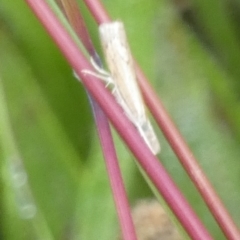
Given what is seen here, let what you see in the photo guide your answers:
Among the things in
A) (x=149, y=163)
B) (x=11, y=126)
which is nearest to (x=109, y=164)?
(x=149, y=163)

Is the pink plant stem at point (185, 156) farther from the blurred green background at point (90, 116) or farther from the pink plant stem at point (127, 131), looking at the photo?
the blurred green background at point (90, 116)

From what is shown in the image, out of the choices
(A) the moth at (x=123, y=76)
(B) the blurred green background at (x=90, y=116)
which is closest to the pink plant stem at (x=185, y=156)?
(A) the moth at (x=123, y=76)

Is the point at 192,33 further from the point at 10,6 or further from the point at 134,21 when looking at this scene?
the point at 10,6

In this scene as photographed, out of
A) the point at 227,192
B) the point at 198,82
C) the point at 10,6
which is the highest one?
the point at 10,6

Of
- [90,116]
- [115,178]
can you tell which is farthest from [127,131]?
[90,116]

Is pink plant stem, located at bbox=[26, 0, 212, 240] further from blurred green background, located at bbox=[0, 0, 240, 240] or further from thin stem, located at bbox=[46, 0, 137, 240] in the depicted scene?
blurred green background, located at bbox=[0, 0, 240, 240]
